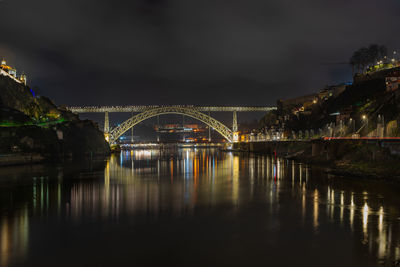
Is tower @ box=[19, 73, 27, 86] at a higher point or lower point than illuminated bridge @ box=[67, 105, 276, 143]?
higher

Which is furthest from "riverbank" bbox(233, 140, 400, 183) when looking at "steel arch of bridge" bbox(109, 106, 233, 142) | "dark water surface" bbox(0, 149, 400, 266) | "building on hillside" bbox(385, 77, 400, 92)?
→ "steel arch of bridge" bbox(109, 106, 233, 142)

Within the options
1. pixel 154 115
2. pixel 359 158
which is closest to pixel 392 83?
pixel 359 158

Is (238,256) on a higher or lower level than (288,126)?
lower

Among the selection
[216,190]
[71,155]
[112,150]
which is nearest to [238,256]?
[216,190]

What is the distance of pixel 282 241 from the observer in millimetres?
7438

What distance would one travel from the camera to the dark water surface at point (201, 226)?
6.51m

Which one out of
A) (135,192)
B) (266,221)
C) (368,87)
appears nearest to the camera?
(266,221)

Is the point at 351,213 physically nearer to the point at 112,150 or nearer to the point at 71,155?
the point at 71,155

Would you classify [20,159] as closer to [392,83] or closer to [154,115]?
[154,115]

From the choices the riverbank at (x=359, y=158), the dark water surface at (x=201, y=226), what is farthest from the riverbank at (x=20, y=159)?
the riverbank at (x=359, y=158)

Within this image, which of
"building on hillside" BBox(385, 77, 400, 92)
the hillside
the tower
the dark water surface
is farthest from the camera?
the tower

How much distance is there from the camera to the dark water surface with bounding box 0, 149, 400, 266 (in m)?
6.51

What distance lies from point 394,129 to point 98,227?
63.6 feet

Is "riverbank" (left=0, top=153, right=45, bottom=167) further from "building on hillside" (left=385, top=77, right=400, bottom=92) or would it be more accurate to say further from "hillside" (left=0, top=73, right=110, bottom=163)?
"building on hillside" (left=385, top=77, right=400, bottom=92)
